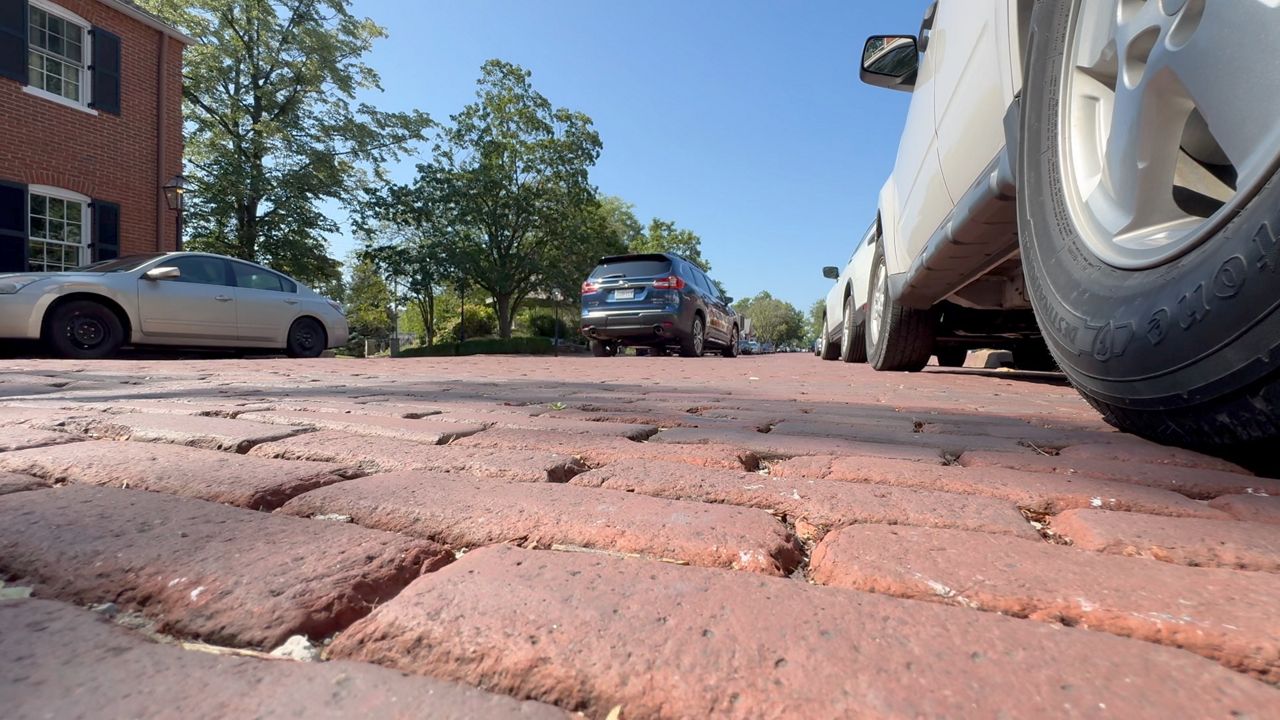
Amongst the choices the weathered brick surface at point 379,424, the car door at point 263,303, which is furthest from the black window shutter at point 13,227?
the weathered brick surface at point 379,424

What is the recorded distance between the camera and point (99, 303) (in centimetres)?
759

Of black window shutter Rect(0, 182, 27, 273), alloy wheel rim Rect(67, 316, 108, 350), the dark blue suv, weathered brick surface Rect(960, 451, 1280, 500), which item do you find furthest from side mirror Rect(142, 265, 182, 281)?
weathered brick surface Rect(960, 451, 1280, 500)

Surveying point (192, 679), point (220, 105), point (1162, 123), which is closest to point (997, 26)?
point (1162, 123)

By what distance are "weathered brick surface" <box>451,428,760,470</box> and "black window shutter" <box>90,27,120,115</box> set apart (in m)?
14.4

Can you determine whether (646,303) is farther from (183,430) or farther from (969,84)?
(183,430)

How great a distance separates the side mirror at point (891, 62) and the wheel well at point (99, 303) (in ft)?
27.7

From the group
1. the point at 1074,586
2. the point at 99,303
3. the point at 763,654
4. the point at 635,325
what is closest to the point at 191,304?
the point at 99,303

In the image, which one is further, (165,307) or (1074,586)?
(165,307)

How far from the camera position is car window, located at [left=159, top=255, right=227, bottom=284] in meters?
8.27

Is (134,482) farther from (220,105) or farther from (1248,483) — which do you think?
(220,105)

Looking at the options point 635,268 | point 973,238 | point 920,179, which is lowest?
point 973,238

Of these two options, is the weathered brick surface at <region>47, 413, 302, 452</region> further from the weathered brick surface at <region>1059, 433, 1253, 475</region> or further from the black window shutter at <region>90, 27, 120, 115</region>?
the black window shutter at <region>90, 27, 120, 115</region>

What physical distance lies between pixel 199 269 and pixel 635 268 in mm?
6018

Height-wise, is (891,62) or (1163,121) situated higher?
(891,62)
